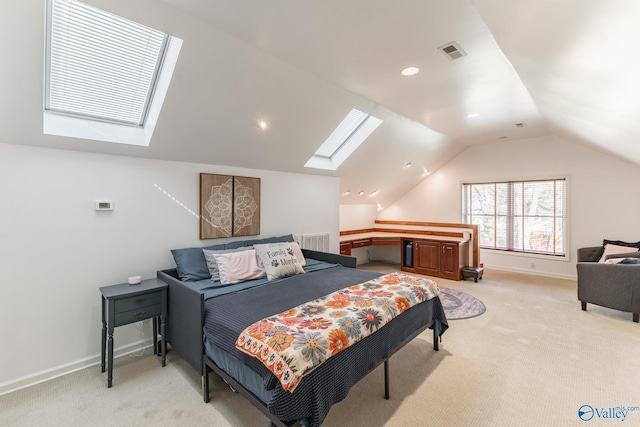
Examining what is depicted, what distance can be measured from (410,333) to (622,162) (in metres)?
5.09

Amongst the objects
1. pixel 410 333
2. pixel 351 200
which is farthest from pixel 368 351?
pixel 351 200

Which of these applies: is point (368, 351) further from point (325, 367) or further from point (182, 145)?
point (182, 145)

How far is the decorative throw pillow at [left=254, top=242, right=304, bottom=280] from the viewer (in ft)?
10.6

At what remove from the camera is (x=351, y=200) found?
638cm

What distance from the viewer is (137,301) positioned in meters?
2.53

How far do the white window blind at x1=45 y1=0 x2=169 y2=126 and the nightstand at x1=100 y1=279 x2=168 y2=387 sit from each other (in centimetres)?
157

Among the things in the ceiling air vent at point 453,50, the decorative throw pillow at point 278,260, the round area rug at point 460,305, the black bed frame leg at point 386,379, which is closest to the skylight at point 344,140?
the decorative throw pillow at point 278,260

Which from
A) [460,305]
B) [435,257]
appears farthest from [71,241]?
[435,257]

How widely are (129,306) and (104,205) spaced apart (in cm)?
100

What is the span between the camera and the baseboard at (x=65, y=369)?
233 centimetres

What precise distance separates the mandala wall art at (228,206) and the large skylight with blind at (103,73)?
2.88 ft

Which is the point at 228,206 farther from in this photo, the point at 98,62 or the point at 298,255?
the point at 98,62

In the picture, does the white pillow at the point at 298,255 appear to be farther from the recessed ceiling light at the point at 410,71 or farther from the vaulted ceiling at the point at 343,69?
the recessed ceiling light at the point at 410,71

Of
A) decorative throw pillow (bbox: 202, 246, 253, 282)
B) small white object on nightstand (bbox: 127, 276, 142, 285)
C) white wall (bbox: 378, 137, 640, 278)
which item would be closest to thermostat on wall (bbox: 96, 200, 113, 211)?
small white object on nightstand (bbox: 127, 276, 142, 285)
